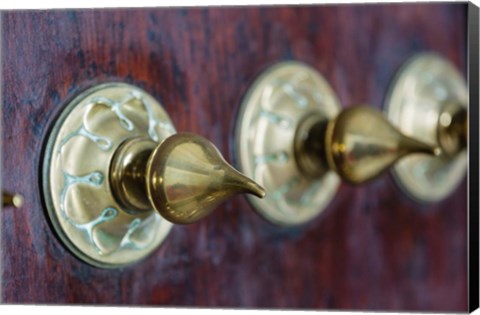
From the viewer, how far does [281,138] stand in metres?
0.44

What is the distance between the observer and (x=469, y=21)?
0.44 metres

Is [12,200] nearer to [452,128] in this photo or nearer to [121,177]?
[121,177]

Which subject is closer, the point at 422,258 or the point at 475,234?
the point at 475,234

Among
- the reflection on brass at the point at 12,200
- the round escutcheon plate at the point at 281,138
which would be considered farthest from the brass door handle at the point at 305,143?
the reflection on brass at the point at 12,200

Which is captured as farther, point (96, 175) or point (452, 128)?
point (452, 128)

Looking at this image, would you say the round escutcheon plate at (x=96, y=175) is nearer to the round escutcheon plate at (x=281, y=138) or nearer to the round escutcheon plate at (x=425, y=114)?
the round escutcheon plate at (x=281, y=138)

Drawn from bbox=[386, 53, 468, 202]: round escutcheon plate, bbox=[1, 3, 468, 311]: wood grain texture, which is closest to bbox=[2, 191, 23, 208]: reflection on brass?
bbox=[1, 3, 468, 311]: wood grain texture

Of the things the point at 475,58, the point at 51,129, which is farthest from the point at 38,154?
the point at 475,58

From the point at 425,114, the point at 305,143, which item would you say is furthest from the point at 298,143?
the point at 425,114

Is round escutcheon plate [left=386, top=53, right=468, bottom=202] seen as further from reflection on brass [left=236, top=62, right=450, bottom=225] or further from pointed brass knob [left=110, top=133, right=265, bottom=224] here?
pointed brass knob [left=110, top=133, right=265, bottom=224]

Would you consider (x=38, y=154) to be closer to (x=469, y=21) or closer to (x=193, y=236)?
(x=193, y=236)

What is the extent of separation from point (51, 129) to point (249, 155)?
11cm

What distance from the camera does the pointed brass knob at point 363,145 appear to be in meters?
0.43

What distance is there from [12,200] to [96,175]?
0.03m
